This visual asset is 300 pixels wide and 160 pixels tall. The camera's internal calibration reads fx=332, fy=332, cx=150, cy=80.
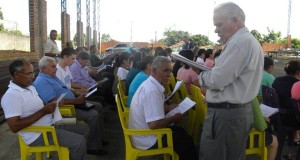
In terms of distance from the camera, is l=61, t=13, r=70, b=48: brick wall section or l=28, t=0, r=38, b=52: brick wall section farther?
l=61, t=13, r=70, b=48: brick wall section

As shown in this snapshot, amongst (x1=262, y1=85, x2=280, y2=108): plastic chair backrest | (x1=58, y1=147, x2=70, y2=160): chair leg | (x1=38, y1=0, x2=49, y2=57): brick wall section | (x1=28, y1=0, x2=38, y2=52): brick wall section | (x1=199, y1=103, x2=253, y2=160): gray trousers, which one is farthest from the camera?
(x1=38, y1=0, x2=49, y2=57): brick wall section

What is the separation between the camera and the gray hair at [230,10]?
7.27 ft

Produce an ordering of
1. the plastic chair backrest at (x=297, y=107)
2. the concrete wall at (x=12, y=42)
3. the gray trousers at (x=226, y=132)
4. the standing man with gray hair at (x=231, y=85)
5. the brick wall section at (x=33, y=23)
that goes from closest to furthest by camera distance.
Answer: the standing man with gray hair at (x=231, y=85), the gray trousers at (x=226, y=132), the plastic chair backrest at (x=297, y=107), the brick wall section at (x=33, y=23), the concrete wall at (x=12, y=42)

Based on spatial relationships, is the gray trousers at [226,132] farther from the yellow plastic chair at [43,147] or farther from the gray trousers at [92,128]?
the gray trousers at [92,128]

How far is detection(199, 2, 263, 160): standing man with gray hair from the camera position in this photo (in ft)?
7.20

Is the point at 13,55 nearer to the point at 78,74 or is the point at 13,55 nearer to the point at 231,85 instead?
the point at 78,74

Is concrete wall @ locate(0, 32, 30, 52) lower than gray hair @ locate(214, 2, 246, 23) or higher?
higher

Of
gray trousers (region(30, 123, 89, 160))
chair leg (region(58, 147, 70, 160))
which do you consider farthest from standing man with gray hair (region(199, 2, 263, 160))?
chair leg (region(58, 147, 70, 160))

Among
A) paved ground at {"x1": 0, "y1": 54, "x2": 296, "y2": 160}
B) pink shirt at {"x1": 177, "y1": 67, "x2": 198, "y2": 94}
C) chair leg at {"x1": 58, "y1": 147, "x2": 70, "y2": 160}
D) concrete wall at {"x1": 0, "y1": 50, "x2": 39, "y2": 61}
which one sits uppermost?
concrete wall at {"x1": 0, "y1": 50, "x2": 39, "y2": 61}

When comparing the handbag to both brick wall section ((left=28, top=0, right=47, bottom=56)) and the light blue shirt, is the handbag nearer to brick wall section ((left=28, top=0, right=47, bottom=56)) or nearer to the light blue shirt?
the light blue shirt

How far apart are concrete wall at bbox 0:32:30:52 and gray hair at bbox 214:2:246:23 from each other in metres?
14.7

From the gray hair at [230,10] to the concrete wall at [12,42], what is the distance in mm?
14704

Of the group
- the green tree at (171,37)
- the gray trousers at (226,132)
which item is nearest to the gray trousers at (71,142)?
the gray trousers at (226,132)

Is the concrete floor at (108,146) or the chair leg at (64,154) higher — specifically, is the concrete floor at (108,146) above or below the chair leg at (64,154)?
below
